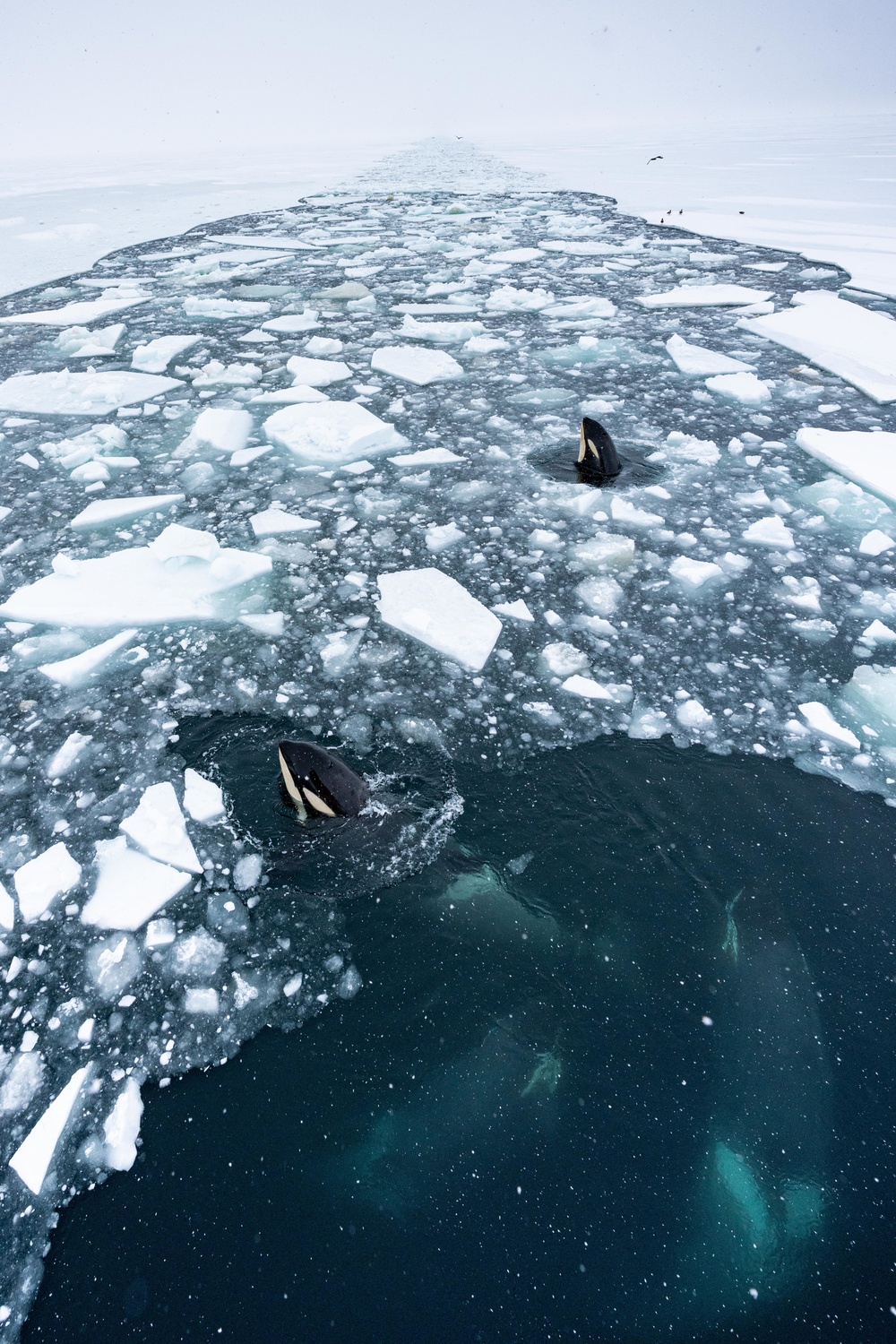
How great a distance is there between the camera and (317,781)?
150cm

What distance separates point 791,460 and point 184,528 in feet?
7.70

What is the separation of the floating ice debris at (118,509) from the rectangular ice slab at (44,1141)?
196 centimetres

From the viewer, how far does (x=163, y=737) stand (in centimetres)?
176

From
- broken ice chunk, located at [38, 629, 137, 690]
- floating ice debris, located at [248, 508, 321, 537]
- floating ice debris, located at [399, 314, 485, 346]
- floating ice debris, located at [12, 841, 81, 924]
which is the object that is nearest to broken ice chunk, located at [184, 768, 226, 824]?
floating ice debris, located at [12, 841, 81, 924]

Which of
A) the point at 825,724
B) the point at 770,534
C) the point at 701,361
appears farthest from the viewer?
the point at 701,361

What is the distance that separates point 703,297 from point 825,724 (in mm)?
4328

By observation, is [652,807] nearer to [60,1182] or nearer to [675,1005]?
[675,1005]

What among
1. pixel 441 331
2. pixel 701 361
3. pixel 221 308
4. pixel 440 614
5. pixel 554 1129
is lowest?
pixel 554 1129

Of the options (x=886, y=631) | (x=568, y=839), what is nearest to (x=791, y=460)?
(x=886, y=631)

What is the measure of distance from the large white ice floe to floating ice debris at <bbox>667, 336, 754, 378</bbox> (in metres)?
2.65

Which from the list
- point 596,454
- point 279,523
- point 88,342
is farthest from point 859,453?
point 88,342

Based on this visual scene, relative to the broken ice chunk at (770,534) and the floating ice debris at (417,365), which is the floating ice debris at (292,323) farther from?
the broken ice chunk at (770,534)

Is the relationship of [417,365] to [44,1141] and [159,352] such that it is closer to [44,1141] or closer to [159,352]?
[159,352]

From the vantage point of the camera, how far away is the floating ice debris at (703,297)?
4941 millimetres
